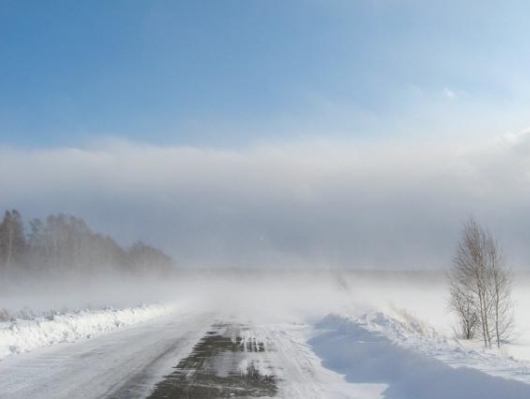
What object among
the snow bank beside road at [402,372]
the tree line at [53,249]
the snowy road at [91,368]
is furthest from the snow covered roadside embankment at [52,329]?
the tree line at [53,249]

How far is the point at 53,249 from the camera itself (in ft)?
297

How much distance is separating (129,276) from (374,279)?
202 feet

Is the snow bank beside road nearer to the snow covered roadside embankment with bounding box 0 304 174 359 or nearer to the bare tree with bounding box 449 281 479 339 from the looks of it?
the snow covered roadside embankment with bounding box 0 304 174 359

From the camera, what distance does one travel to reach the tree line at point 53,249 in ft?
274

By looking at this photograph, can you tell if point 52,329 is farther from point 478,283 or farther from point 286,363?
point 478,283

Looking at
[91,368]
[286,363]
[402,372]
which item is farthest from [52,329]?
[402,372]

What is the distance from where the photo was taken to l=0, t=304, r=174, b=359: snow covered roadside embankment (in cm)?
1300

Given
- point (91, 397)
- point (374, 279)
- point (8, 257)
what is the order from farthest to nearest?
point (374, 279)
point (8, 257)
point (91, 397)

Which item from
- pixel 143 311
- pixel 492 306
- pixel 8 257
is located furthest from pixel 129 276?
pixel 492 306

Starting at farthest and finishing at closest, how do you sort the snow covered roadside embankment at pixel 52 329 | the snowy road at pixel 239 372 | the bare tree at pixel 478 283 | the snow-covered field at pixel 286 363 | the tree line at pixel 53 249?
the tree line at pixel 53 249 < the bare tree at pixel 478 283 < the snow covered roadside embankment at pixel 52 329 < the snow-covered field at pixel 286 363 < the snowy road at pixel 239 372

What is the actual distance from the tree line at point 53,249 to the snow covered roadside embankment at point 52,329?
64.7m

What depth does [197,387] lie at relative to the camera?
852 centimetres

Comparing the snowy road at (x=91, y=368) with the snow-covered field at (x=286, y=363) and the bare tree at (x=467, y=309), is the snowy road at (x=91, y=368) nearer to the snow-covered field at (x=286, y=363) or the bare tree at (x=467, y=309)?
the snow-covered field at (x=286, y=363)

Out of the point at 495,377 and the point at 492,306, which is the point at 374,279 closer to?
the point at 492,306
